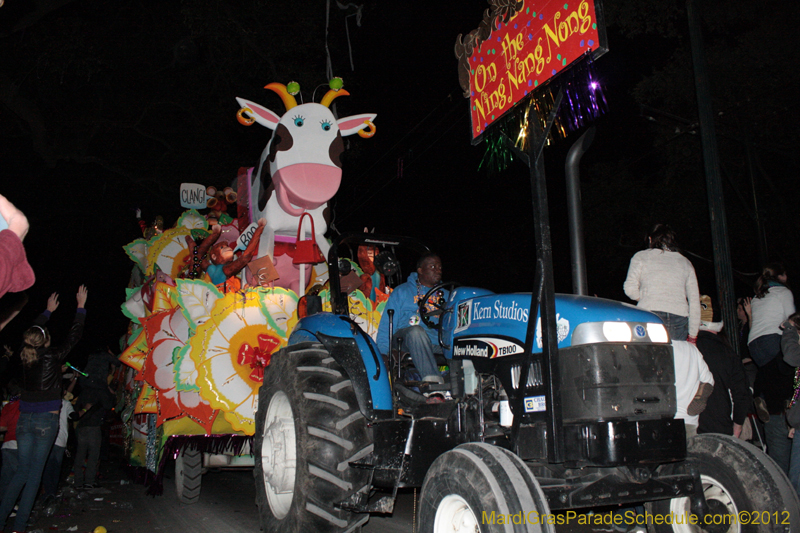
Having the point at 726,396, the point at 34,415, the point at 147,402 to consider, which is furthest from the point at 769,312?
the point at 34,415

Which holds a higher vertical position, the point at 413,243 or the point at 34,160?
the point at 34,160

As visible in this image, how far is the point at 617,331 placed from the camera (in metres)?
2.85

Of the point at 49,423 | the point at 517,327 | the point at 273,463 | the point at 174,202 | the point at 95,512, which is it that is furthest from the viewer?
the point at 174,202

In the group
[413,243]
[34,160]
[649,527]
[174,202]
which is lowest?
[649,527]

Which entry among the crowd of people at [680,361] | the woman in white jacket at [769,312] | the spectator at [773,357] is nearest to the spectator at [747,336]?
the crowd of people at [680,361]

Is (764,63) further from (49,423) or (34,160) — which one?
(34,160)

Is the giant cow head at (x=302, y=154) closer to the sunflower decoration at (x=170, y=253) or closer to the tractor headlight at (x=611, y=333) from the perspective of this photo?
the sunflower decoration at (x=170, y=253)

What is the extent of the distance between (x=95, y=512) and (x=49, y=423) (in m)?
1.36

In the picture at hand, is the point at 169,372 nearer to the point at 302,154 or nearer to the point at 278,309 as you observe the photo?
the point at 278,309

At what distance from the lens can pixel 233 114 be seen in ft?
43.9

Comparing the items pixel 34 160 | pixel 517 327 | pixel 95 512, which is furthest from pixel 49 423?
pixel 34 160

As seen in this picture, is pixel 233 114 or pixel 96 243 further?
pixel 96 243

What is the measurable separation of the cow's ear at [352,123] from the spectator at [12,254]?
210 inches

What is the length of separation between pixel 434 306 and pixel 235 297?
239cm
